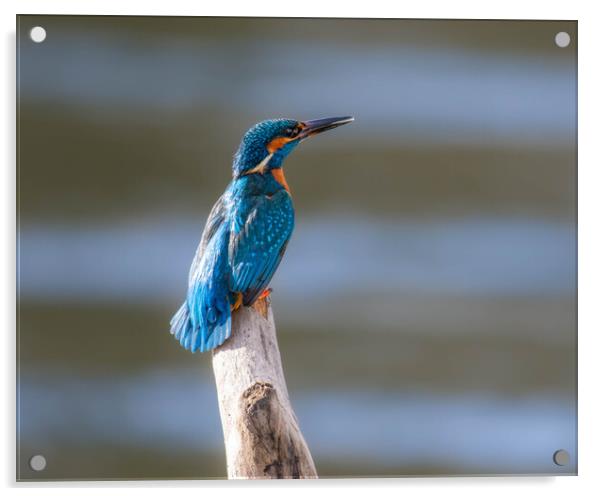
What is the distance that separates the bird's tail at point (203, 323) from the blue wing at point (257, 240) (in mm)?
58

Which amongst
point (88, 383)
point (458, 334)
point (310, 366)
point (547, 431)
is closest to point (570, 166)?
point (458, 334)

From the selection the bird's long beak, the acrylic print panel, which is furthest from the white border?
the bird's long beak

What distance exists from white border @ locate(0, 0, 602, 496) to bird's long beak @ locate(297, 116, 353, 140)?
0.25 meters

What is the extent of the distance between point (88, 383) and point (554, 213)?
1.19 meters

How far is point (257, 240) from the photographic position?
6.11 feet

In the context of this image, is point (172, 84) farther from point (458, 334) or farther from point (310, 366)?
point (458, 334)

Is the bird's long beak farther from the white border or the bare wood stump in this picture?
the bare wood stump

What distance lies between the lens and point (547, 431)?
1.89 metres

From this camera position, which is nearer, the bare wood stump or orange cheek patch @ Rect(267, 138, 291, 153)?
the bare wood stump

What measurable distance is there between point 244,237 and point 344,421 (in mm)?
497

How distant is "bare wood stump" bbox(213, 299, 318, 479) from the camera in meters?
1.66
